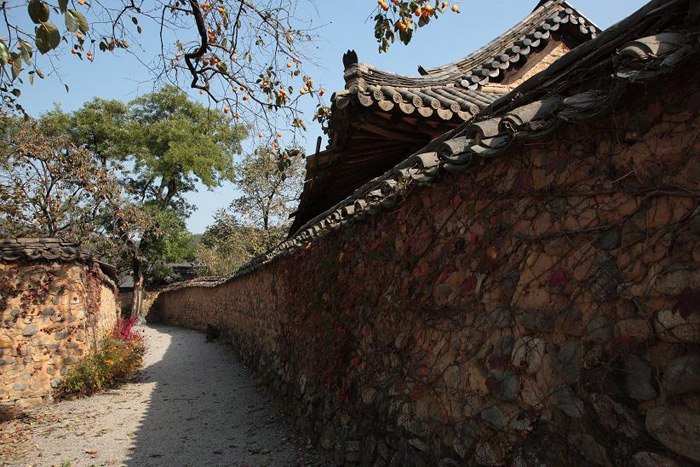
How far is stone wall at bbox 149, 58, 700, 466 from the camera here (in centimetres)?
138

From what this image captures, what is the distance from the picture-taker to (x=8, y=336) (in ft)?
21.4

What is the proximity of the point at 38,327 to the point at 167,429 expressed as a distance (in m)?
3.20

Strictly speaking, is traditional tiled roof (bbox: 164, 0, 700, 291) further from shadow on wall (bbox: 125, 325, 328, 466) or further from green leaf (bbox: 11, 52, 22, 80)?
shadow on wall (bbox: 125, 325, 328, 466)

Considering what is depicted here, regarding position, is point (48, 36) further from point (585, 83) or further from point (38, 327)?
point (38, 327)

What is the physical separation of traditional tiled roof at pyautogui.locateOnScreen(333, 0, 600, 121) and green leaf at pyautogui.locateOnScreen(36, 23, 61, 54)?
2.14 meters

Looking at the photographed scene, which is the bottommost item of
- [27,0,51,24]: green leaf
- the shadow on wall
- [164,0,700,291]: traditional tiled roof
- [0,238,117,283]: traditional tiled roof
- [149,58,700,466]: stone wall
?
the shadow on wall

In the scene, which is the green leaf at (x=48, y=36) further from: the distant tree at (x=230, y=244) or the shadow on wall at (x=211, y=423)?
the distant tree at (x=230, y=244)

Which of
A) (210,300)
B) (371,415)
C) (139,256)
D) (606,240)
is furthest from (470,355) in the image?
(139,256)

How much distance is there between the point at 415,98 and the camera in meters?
3.95

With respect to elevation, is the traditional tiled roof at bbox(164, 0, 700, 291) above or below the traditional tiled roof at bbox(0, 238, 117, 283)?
below

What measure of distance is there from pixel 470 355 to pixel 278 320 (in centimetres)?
486

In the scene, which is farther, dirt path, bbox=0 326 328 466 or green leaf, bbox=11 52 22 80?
dirt path, bbox=0 326 328 466

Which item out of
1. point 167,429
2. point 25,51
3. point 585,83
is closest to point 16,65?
point 25,51

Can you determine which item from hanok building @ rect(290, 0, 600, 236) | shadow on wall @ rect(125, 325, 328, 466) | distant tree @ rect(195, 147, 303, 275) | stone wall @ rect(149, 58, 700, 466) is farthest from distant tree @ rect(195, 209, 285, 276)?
stone wall @ rect(149, 58, 700, 466)
